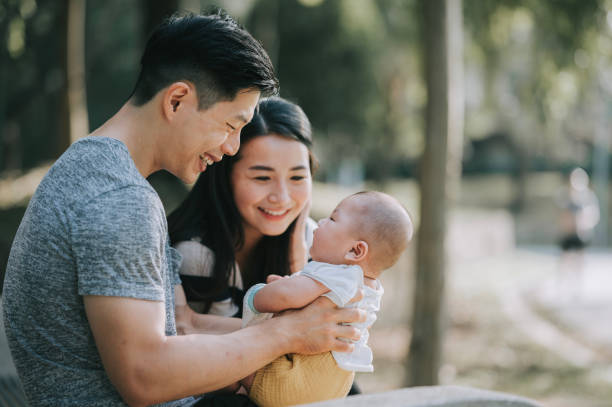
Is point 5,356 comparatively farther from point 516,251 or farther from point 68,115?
point 516,251

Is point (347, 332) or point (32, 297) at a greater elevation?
point (32, 297)

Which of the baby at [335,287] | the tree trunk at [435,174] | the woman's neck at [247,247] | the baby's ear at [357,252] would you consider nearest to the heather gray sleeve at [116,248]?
the baby at [335,287]

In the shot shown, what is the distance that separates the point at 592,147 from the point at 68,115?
29.7 meters

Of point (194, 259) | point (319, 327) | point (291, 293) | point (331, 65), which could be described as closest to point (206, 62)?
point (291, 293)

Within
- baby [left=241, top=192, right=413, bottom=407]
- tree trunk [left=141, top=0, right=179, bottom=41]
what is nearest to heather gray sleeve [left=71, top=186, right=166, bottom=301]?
baby [left=241, top=192, right=413, bottom=407]

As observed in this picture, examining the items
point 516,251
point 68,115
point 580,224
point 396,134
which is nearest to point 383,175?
point 396,134

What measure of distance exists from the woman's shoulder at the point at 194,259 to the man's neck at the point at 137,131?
28.4 inches

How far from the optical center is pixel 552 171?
130 feet

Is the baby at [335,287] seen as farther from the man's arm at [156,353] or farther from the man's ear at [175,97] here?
the man's ear at [175,97]

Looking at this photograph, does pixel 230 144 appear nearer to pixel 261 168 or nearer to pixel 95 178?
pixel 95 178

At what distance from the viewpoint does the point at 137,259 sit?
1.42 meters

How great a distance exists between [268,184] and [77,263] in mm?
1266

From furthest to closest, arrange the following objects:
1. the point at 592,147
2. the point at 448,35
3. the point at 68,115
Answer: the point at 592,147 → the point at 68,115 → the point at 448,35

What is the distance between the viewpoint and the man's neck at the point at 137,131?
1.71 metres
